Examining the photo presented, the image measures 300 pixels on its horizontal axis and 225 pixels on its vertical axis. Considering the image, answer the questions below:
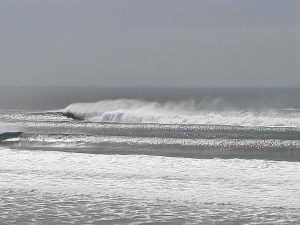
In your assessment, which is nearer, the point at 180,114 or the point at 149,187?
the point at 149,187

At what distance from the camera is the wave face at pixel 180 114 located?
67131 mm

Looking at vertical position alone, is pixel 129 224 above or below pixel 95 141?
below

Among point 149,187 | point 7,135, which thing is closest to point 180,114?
point 7,135

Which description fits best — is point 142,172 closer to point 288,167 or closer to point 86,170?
point 86,170

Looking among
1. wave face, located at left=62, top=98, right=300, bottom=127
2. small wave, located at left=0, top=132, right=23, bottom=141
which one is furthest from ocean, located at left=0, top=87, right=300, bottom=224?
wave face, located at left=62, top=98, right=300, bottom=127

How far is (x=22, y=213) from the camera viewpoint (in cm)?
1570

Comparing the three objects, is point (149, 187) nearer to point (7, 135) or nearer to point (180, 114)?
point (7, 135)

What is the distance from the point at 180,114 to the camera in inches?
2992

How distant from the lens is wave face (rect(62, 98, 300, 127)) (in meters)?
67.1

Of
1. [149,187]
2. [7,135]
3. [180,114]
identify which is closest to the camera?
[149,187]

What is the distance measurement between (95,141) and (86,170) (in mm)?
19196

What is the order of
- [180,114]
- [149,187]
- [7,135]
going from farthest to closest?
[180,114] < [7,135] < [149,187]

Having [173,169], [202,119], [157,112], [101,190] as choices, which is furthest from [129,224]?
[157,112]

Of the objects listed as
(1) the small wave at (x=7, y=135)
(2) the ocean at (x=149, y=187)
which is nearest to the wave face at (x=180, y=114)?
(1) the small wave at (x=7, y=135)
